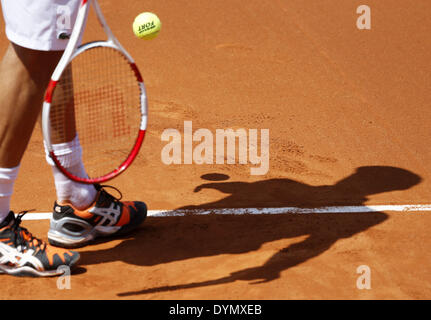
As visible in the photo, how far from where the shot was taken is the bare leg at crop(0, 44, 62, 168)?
2838mm

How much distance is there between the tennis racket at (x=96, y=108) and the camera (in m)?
2.69

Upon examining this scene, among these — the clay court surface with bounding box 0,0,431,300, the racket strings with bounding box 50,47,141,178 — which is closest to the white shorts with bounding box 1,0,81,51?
the racket strings with bounding box 50,47,141,178

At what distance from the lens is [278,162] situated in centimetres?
440

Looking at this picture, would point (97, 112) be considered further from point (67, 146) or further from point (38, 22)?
point (38, 22)

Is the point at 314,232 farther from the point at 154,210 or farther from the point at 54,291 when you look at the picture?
the point at 54,291

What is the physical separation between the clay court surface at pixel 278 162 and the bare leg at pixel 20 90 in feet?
2.27

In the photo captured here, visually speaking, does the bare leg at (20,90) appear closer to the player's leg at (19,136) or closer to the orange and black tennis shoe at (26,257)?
the player's leg at (19,136)

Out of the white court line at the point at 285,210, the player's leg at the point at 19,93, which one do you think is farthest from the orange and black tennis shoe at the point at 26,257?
the white court line at the point at 285,210

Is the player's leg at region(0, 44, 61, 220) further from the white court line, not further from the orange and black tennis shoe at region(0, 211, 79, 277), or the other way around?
the white court line

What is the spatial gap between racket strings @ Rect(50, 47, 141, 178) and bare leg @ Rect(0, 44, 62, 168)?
129 mm

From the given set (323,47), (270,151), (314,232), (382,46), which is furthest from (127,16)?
(314,232)

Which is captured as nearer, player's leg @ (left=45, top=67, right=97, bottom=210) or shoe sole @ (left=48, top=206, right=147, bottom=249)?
player's leg @ (left=45, top=67, right=97, bottom=210)

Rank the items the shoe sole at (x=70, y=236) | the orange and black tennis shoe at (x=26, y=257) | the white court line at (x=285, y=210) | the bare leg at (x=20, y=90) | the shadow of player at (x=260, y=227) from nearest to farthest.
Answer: the bare leg at (x=20, y=90), the orange and black tennis shoe at (x=26, y=257), the shadow of player at (x=260, y=227), the shoe sole at (x=70, y=236), the white court line at (x=285, y=210)

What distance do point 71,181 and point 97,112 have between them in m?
0.60
